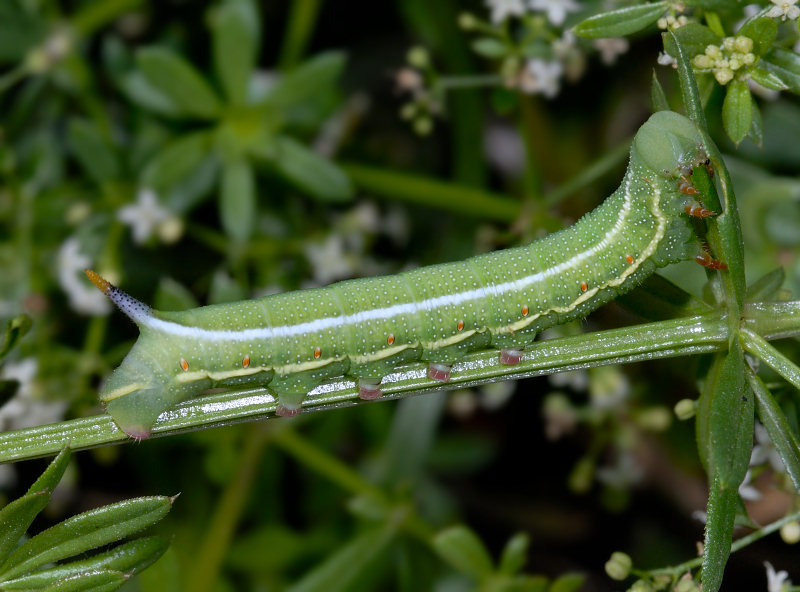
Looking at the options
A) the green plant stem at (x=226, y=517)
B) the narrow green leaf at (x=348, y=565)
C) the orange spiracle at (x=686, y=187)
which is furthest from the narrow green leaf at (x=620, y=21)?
the green plant stem at (x=226, y=517)

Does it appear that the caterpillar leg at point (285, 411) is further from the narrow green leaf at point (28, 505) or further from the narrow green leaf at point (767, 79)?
the narrow green leaf at point (767, 79)

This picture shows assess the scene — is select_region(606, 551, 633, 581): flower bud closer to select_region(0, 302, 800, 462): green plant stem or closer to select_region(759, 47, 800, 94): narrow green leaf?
select_region(0, 302, 800, 462): green plant stem

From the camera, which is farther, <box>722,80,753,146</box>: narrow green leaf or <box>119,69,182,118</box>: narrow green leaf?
<box>119,69,182,118</box>: narrow green leaf

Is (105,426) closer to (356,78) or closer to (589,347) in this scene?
(589,347)

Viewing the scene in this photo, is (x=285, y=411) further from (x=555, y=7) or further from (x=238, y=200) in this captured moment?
(x=555, y=7)

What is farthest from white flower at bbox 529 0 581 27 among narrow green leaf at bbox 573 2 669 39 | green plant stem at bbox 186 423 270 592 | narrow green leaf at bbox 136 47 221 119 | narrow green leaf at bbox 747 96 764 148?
green plant stem at bbox 186 423 270 592

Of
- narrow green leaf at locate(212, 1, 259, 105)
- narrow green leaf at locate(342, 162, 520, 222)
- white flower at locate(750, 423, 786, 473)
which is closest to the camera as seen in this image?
white flower at locate(750, 423, 786, 473)

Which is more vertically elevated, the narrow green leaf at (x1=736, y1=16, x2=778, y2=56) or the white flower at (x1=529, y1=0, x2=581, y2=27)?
the narrow green leaf at (x1=736, y1=16, x2=778, y2=56)

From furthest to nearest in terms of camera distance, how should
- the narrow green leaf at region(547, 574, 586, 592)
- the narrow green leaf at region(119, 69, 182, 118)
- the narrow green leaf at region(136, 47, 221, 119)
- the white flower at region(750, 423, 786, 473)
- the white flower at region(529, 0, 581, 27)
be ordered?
the narrow green leaf at region(119, 69, 182, 118), the narrow green leaf at region(136, 47, 221, 119), the white flower at region(529, 0, 581, 27), the narrow green leaf at region(547, 574, 586, 592), the white flower at region(750, 423, 786, 473)
